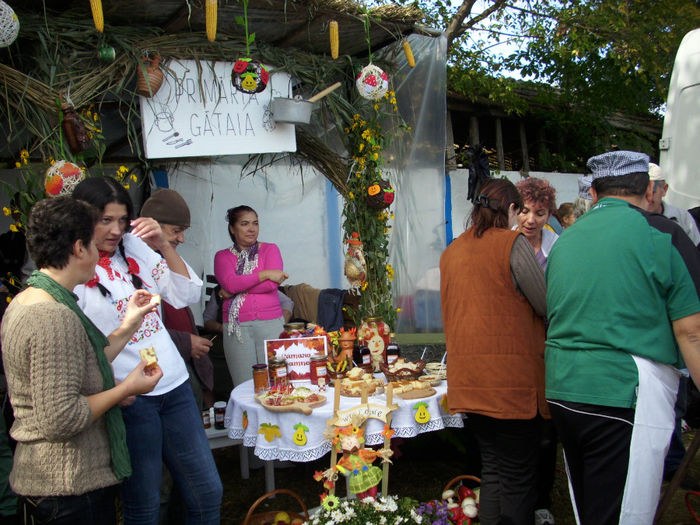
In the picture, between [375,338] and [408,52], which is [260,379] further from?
[408,52]

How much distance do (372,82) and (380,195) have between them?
0.76 meters

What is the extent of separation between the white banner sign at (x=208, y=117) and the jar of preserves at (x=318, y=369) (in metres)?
1.44

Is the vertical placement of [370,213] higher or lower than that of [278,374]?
higher

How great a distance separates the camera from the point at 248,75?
3562 mm

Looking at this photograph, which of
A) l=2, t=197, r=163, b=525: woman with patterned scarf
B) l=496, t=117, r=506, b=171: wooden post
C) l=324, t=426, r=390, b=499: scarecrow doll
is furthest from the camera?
l=496, t=117, r=506, b=171: wooden post

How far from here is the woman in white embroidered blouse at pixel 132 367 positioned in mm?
2088

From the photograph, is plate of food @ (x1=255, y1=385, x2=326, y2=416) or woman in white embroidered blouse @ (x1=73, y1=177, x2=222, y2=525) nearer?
woman in white embroidered blouse @ (x1=73, y1=177, x2=222, y2=525)

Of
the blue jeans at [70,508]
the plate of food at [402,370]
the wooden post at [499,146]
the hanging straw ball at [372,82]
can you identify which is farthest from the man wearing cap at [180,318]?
the wooden post at [499,146]

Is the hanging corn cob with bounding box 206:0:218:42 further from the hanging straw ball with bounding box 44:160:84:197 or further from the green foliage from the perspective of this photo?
the green foliage

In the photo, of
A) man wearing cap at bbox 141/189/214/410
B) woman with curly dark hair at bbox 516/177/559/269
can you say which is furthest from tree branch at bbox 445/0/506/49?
man wearing cap at bbox 141/189/214/410

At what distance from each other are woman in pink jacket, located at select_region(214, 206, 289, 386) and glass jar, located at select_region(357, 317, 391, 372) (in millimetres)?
716

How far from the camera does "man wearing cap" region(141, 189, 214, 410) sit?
2.95 metres

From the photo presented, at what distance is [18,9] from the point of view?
311 centimetres

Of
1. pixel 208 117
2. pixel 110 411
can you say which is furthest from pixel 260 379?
pixel 208 117
